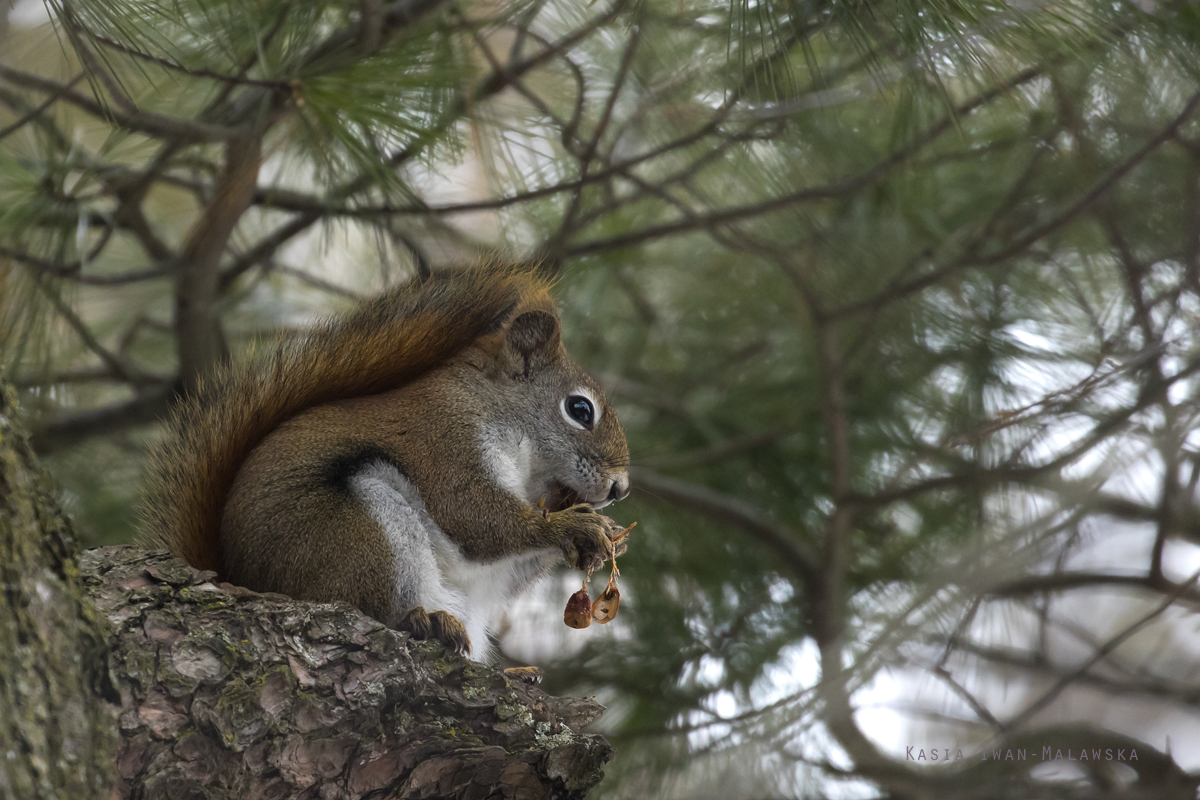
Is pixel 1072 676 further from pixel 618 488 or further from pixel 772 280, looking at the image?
pixel 772 280

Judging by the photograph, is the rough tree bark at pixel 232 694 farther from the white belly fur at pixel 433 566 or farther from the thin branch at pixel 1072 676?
the thin branch at pixel 1072 676

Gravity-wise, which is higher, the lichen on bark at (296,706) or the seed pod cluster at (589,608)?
the seed pod cluster at (589,608)

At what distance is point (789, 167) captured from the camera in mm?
1773

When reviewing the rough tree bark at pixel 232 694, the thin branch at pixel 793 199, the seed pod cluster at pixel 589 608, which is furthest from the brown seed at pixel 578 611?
the thin branch at pixel 793 199

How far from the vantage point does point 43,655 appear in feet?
2.21

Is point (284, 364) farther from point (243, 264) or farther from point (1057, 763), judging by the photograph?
point (1057, 763)

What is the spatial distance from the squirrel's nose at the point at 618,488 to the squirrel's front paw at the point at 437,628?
36 centimetres

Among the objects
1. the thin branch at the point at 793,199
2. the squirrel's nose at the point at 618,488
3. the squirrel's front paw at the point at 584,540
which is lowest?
the squirrel's front paw at the point at 584,540

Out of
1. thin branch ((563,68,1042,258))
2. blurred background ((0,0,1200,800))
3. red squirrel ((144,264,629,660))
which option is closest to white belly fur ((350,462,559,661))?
red squirrel ((144,264,629,660))

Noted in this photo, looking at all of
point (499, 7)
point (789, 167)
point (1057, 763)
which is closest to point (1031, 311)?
point (789, 167)

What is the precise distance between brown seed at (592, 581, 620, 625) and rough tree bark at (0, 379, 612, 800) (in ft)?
0.49

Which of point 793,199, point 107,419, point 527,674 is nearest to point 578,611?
point 527,674

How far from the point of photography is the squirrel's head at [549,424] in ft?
4.18

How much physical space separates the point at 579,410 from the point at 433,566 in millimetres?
358
